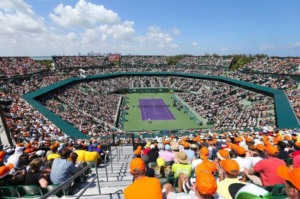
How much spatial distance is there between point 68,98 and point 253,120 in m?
31.7

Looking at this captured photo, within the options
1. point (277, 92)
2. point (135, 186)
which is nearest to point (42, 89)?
point (277, 92)

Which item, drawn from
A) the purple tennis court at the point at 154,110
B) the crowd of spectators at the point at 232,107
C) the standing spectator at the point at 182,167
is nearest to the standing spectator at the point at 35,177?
the standing spectator at the point at 182,167

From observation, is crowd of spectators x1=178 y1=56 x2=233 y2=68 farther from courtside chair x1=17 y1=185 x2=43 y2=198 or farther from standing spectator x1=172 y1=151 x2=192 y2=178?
courtside chair x1=17 y1=185 x2=43 y2=198

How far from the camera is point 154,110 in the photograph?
169ft

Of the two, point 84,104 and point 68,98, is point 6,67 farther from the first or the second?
point 84,104

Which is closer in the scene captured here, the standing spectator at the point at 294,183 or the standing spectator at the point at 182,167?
the standing spectator at the point at 294,183

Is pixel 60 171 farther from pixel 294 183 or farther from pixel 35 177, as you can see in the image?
pixel 294 183

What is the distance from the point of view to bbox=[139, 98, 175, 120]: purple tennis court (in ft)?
153

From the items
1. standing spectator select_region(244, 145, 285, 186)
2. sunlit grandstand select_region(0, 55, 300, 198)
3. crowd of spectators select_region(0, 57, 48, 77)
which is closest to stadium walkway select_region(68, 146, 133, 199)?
sunlit grandstand select_region(0, 55, 300, 198)

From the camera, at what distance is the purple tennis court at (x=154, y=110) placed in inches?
1831

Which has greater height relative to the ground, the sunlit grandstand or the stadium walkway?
the stadium walkway

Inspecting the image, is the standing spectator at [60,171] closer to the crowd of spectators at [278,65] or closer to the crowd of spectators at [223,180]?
the crowd of spectators at [223,180]

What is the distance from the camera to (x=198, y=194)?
134 inches

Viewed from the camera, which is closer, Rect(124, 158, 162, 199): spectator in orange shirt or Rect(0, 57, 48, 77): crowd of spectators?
Rect(124, 158, 162, 199): spectator in orange shirt
